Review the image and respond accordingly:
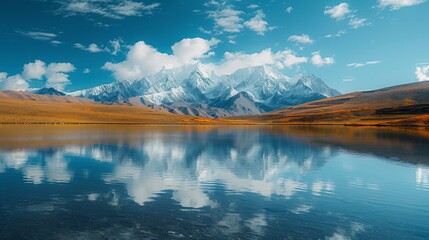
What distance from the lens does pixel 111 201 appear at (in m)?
24.9

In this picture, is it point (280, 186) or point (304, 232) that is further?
point (280, 186)

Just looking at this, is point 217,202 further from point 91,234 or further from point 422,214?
point 422,214

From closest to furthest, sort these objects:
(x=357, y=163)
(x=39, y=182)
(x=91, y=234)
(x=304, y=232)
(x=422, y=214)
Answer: (x=91, y=234)
(x=304, y=232)
(x=422, y=214)
(x=39, y=182)
(x=357, y=163)

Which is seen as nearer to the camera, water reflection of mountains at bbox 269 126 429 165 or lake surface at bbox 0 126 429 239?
lake surface at bbox 0 126 429 239

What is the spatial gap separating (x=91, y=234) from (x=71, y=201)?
753 cm

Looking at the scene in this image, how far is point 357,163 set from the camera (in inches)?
1889

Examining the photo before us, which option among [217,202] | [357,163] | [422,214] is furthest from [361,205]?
[357,163]

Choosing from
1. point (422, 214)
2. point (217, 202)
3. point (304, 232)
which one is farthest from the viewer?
point (217, 202)

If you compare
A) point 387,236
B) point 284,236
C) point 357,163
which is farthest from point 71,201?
point 357,163

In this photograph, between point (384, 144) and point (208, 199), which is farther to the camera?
point (384, 144)

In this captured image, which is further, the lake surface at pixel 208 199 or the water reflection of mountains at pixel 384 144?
the water reflection of mountains at pixel 384 144

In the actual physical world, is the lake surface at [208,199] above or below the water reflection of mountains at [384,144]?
below

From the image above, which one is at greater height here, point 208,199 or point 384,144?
point 384,144

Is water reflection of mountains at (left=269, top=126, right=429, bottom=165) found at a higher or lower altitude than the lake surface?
higher
